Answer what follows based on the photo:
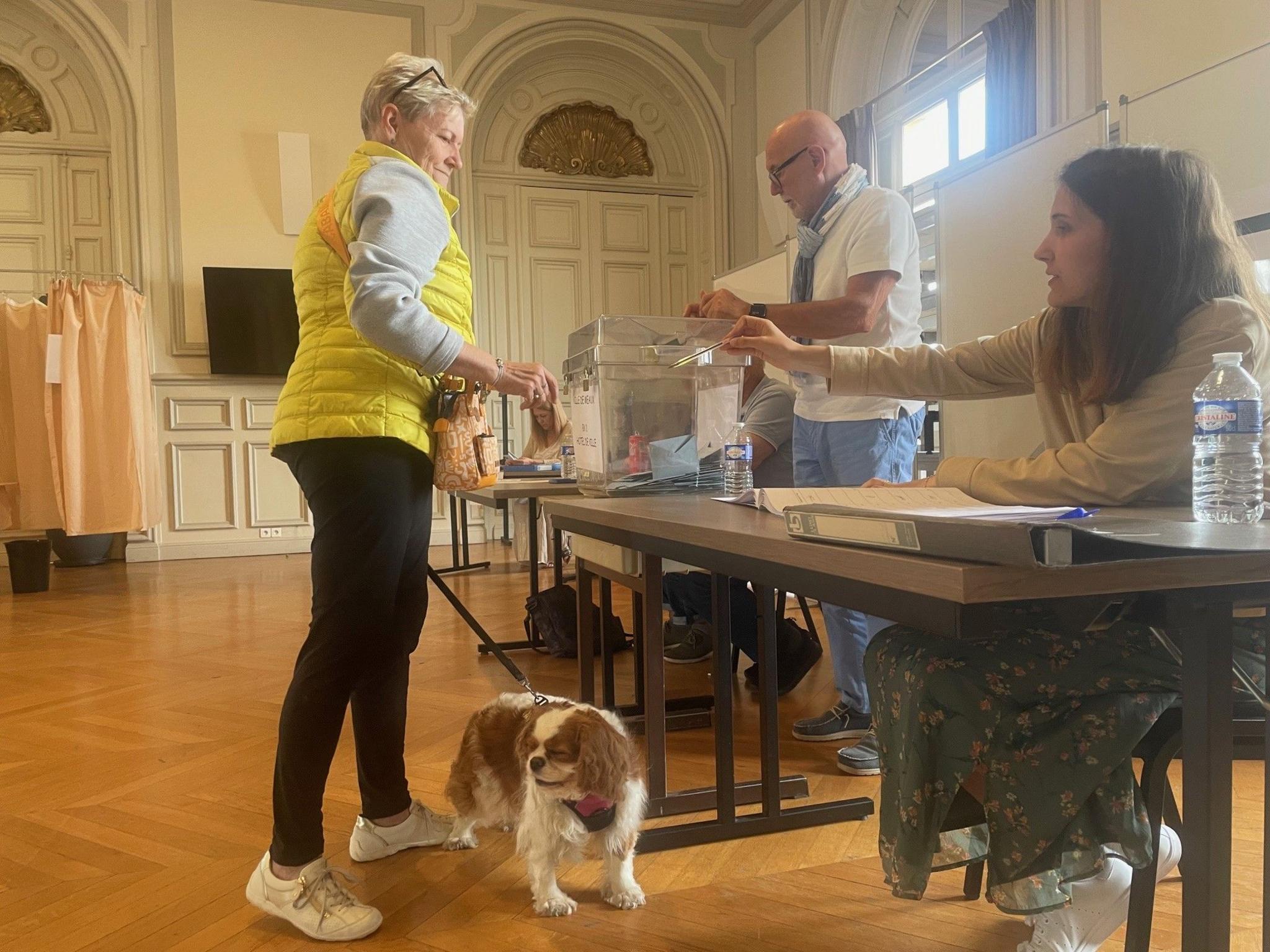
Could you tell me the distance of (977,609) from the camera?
0.71 metres

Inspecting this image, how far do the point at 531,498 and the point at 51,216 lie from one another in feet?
16.2

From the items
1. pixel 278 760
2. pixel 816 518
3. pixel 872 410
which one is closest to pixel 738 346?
pixel 872 410

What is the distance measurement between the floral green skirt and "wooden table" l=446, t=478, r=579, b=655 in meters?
1.01

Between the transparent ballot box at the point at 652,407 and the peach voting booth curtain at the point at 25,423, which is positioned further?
the peach voting booth curtain at the point at 25,423

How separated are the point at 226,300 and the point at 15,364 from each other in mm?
1301

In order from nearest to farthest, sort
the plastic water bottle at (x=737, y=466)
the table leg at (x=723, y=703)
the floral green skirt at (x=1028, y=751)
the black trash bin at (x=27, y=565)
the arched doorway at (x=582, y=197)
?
the floral green skirt at (x=1028, y=751), the table leg at (x=723, y=703), the plastic water bottle at (x=737, y=466), the black trash bin at (x=27, y=565), the arched doorway at (x=582, y=197)

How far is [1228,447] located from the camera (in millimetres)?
1060

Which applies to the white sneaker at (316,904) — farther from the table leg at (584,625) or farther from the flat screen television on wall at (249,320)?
the flat screen television on wall at (249,320)

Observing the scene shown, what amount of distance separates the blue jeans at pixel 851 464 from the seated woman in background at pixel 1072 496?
0.50m

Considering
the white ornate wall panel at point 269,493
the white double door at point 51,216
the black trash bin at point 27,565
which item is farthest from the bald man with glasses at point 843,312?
the white double door at point 51,216

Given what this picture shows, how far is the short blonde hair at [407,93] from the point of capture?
→ 5.07ft

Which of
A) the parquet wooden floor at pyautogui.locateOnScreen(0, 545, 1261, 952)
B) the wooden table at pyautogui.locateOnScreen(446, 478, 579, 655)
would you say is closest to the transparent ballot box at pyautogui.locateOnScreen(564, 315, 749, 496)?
the wooden table at pyautogui.locateOnScreen(446, 478, 579, 655)

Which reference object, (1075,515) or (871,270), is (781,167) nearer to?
(871,270)

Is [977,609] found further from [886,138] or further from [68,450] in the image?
[68,450]
